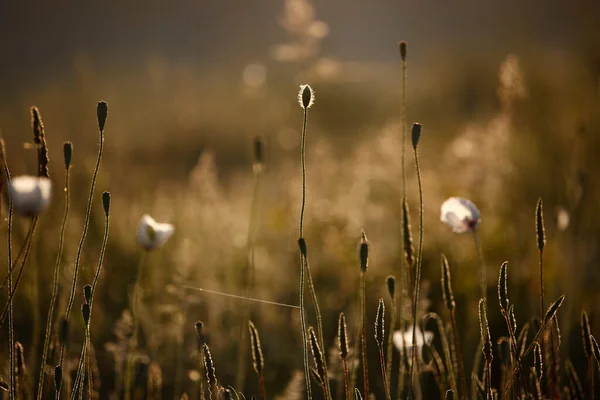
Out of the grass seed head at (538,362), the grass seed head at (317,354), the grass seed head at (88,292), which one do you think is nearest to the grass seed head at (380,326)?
the grass seed head at (317,354)

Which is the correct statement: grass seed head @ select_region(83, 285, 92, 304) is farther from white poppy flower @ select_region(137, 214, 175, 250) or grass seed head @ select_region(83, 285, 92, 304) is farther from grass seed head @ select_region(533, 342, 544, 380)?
grass seed head @ select_region(533, 342, 544, 380)

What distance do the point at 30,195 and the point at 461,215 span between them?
740 millimetres

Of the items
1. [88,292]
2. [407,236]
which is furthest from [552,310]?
[88,292]

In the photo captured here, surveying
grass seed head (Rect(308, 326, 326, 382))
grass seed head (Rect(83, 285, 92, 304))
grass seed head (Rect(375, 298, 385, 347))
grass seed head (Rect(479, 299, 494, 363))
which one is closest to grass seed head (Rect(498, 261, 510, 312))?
grass seed head (Rect(479, 299, 494, 363))

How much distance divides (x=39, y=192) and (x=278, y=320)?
4.09ft

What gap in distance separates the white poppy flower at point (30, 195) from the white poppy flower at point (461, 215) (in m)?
0.71

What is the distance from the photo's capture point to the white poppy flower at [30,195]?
0.88m

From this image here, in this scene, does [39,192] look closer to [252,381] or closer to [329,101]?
[252,381]

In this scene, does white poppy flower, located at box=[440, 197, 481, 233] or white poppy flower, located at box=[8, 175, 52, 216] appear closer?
white poppy flower, located at box=[8, 175, 52, 216]

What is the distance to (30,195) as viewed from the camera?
880 millimetres

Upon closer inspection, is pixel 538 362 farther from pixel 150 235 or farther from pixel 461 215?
pixel 150 235

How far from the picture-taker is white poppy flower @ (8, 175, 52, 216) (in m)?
0.88

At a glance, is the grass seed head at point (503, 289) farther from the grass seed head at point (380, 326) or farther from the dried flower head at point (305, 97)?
the dried flower head at point (305, 97)

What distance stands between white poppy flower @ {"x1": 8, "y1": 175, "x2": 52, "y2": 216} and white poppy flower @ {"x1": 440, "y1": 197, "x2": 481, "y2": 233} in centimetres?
71
